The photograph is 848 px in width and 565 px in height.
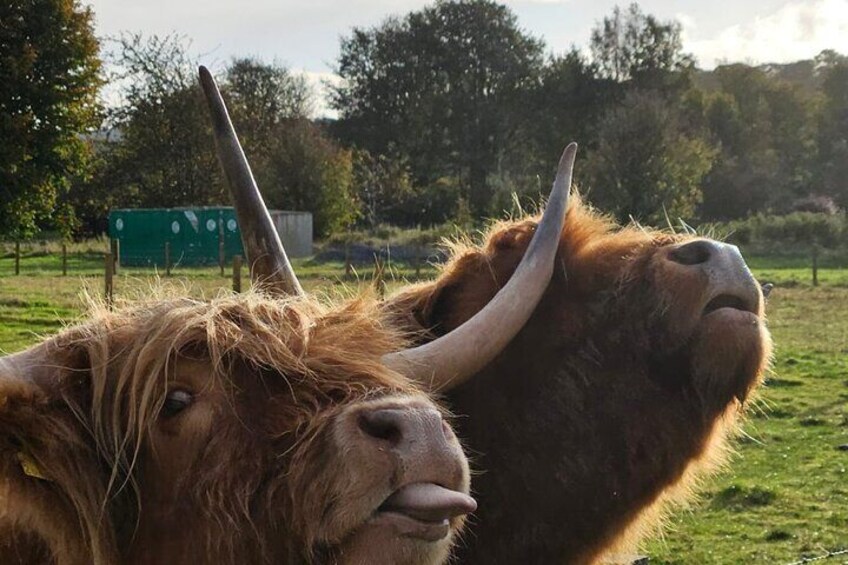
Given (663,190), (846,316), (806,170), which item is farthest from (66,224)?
(806,170)

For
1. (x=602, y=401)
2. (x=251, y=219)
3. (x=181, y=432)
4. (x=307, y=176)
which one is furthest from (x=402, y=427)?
(x=307, y=176)

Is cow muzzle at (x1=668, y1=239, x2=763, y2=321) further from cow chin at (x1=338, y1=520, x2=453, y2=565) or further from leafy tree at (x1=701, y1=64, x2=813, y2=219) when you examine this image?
leafy tree at (x1=701, y1=64, x2=813, y2=219)

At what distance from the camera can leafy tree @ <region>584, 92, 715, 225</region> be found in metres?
36.9

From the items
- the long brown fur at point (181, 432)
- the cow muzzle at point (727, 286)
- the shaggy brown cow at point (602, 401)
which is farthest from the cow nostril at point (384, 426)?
the cow muzzle at point (727, 286)

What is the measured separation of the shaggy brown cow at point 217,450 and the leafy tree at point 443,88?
152 feet

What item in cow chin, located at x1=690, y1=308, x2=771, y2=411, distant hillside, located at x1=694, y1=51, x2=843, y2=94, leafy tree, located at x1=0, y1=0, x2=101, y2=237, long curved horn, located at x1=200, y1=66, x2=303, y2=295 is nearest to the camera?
cow chin, located at x1=690, y1=308, x2=771, y2=411

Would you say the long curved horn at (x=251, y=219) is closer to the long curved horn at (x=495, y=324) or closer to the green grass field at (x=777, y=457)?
the green grass field at (x=777, y=457)

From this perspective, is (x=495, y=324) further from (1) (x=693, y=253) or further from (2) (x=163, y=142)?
(2) (x=163, y=142)

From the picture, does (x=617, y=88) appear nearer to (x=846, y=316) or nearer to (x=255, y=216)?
(x=846, y=316)

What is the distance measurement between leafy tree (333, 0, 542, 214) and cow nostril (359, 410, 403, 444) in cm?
4650

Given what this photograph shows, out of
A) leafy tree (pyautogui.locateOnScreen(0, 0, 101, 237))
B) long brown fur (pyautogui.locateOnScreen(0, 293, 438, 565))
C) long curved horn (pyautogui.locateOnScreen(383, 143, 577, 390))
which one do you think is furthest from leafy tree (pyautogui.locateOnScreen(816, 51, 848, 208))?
long brown fur (pyautogui.locateOnScreen(0, 293, 438, 565))

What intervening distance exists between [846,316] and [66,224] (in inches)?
737

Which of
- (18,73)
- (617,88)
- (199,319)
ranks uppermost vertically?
(617,88)

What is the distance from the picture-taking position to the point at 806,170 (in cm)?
5462
